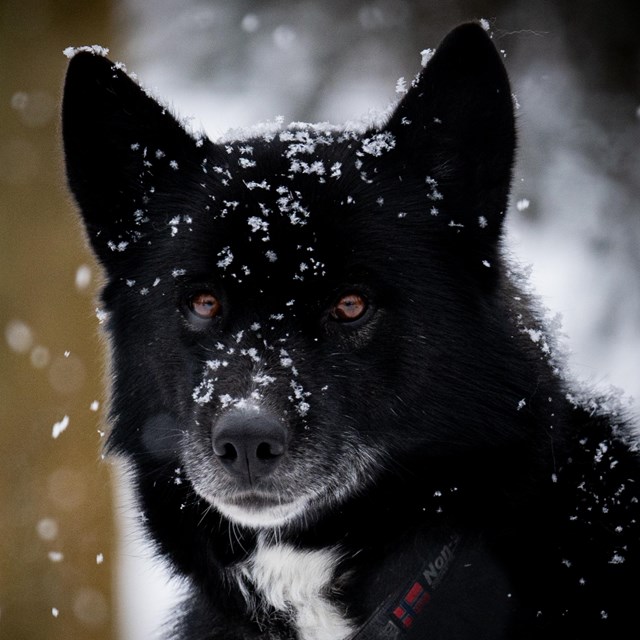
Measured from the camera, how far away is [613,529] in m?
2.49

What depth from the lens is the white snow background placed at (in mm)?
6863

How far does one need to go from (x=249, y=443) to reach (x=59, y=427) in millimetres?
2885

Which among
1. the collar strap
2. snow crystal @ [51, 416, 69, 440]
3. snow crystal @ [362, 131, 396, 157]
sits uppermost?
snow crystal @ [51, 416, 69, 440]

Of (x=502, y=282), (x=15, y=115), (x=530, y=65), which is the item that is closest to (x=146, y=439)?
(x=502, y=282)

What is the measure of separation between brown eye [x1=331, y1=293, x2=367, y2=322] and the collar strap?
673 millimetres

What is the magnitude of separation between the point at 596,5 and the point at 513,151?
6.09 meters

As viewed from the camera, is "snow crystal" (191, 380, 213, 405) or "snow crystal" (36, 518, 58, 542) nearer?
"snow crystal" (191, 380, 213, 405)

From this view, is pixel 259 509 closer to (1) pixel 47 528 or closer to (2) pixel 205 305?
(2) pixel 205 305

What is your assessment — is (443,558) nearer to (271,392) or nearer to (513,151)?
(271,392)

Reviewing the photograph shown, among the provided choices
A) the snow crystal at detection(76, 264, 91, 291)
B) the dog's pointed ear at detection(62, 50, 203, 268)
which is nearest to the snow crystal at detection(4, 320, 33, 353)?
the snow crystal at detection(76, 264, 91, 291)

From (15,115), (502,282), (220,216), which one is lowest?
(502,282)

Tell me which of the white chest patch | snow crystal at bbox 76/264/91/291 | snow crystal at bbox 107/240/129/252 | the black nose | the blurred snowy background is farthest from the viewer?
the blurred snowy background

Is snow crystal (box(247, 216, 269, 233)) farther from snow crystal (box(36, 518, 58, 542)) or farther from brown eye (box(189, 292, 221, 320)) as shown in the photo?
snow crystal (box(36, 518, 58, 542))

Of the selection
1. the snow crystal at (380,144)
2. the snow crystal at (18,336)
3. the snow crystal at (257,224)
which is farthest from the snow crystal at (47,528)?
the snow crystal at (380,144)
